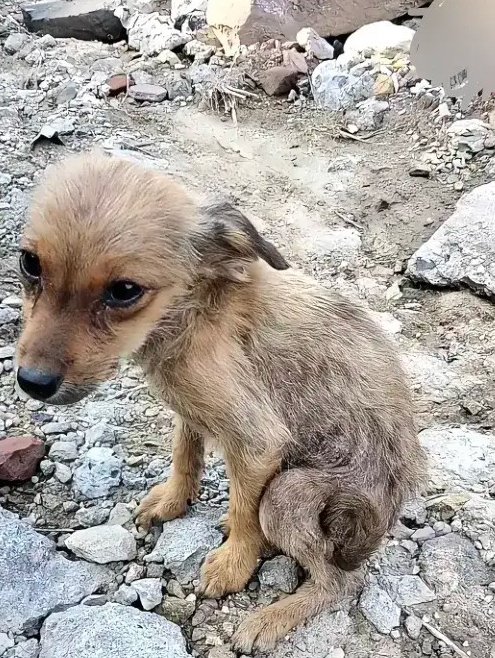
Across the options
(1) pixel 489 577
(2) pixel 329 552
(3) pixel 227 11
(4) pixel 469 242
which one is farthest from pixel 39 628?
(3) pixel 227 11

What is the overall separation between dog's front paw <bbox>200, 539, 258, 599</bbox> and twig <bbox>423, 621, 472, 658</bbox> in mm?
837

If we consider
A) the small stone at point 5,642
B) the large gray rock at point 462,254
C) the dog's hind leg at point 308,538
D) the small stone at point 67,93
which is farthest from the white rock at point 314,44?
the small stone at point 5,642

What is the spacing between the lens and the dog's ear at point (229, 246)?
3240 millimetres

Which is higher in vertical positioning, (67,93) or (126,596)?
(126,596)

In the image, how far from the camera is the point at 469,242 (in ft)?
19.7

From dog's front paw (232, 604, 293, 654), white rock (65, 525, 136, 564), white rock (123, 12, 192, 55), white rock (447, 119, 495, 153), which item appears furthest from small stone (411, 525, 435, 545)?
white rock (123, 12, 192, 55)

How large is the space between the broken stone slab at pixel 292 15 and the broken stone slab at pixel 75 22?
1.15 meters

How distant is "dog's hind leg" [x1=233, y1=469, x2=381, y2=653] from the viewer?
135 inches

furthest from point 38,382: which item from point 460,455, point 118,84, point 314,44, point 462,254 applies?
point 314,44

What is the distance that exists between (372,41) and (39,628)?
7.21 meters

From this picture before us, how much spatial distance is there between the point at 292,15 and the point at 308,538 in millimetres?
7057

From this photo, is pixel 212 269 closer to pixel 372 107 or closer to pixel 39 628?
pixel 39 628

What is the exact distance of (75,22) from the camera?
900cm

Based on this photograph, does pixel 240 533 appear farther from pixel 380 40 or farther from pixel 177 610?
pixel 380 40
